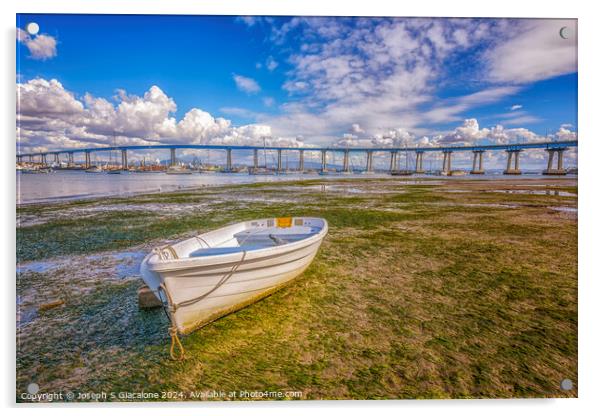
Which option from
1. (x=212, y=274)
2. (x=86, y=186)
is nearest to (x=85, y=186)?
(x=86, y=186)

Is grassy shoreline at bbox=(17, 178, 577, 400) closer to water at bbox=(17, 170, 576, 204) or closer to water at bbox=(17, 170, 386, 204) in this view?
water at bbox=(17, 170, 576, 204)

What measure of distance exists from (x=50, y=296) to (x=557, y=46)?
9.39 m

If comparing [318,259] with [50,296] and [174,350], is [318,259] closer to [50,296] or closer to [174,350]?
[174,350]

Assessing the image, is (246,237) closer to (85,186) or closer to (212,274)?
(212,274)

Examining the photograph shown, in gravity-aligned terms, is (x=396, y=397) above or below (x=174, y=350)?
below

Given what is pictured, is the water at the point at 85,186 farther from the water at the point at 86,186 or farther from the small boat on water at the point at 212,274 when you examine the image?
the small boat on water at the point at 212,274

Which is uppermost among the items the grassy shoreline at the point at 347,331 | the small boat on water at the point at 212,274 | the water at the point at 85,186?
the water at the point at 85,186

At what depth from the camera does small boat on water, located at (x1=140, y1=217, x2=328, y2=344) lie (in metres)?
3.49

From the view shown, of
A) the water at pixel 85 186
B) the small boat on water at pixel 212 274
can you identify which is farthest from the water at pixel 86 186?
the small boat on water at pixel 212 274

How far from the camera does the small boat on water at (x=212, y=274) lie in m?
3.49

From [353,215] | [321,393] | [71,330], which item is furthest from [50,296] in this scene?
[353,215]

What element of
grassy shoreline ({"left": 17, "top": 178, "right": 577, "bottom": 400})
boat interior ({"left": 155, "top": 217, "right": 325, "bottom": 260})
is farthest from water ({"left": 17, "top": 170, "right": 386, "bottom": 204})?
boat interior ({"left": 155, "top": 217, "right": 325, "bottom": 260})

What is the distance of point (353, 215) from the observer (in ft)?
46.9

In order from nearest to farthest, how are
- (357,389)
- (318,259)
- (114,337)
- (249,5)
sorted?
(357,389) → (114,337) → (249,5) → (318,259)
